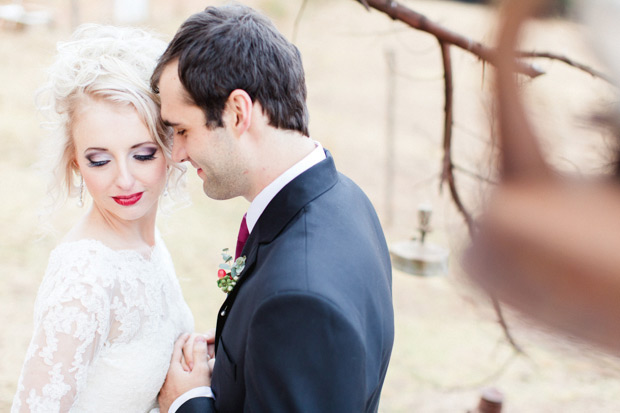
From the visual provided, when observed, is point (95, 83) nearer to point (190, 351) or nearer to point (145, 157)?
point (145, 157)

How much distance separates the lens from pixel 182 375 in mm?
2094

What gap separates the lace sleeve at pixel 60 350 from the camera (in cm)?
190

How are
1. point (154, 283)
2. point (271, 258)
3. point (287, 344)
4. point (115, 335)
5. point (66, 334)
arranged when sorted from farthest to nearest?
point (154, 283)
point (115, 335)
point (66, 334)
point (271, 258)
point (287, 344)

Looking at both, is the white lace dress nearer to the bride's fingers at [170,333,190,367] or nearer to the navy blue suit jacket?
the bride's fingers at [170,333,190,367]

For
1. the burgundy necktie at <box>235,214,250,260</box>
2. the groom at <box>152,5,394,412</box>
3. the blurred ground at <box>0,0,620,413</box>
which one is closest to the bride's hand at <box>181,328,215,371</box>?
the groom at <box>152,5,394,412</box>

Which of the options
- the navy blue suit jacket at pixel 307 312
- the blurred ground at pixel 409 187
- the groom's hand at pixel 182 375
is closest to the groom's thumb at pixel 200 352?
the groom's hand at pixel 182 375

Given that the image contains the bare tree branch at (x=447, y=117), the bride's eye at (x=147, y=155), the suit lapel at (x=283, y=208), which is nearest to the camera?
the suit lapel at (x=283, y=208)

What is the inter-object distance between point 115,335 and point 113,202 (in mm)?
463

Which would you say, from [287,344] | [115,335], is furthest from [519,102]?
[115,335]

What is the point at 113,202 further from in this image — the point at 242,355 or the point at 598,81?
the point at 598,81

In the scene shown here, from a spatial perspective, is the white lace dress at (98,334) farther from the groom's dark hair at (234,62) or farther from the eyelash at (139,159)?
the groom's dark hair at (234,62)

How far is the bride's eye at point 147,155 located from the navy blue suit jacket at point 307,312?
57cm

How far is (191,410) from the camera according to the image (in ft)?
5.98

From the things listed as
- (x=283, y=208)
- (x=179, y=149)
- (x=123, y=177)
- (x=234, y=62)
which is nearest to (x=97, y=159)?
(x=123, y=177)
